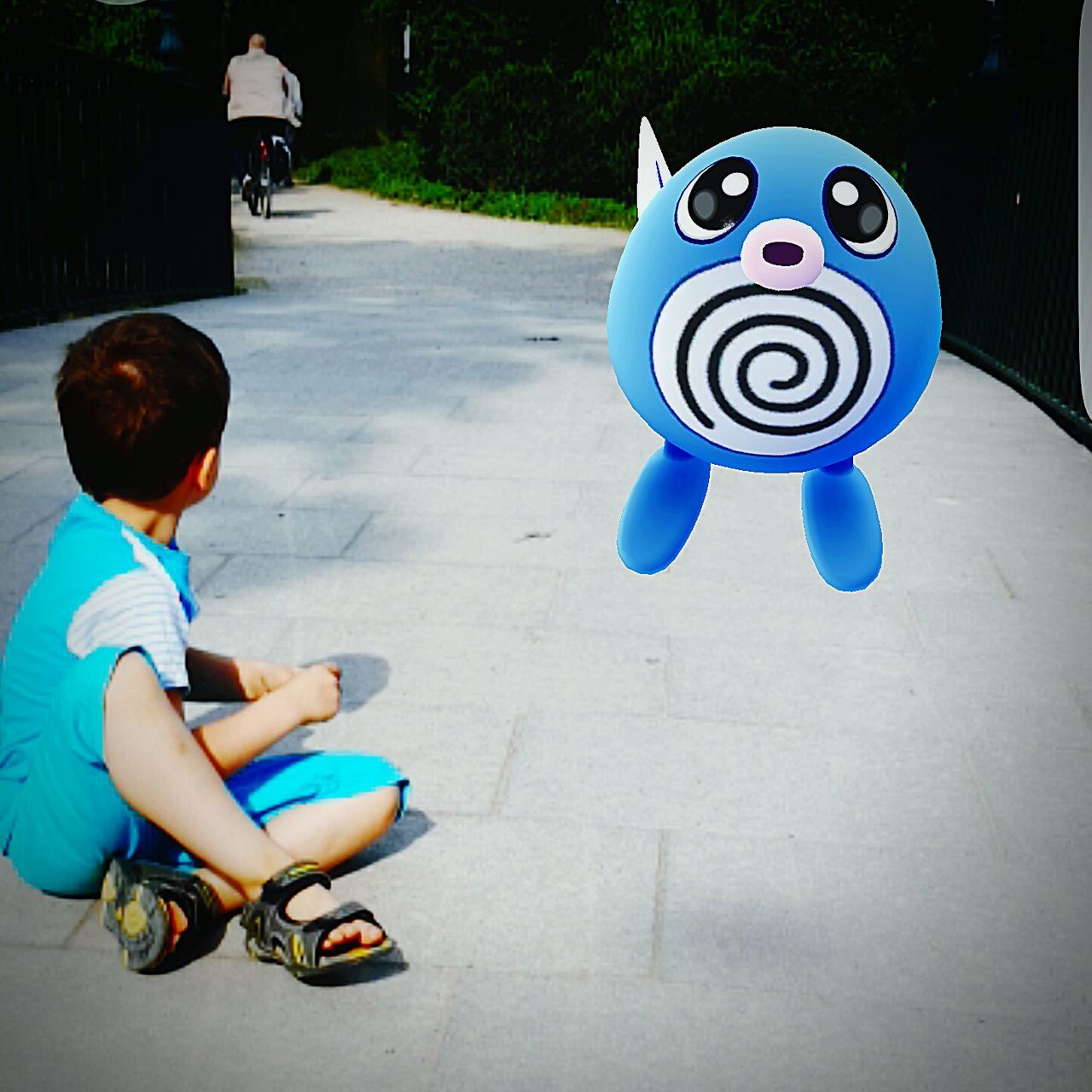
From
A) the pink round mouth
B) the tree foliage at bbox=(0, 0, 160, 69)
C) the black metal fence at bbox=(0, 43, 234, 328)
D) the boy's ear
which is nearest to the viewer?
the pink round mouth

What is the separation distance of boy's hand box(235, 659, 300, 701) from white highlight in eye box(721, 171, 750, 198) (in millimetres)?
1580

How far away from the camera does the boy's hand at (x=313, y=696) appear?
2.45 m

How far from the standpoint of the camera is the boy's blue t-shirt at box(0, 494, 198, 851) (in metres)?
2.33

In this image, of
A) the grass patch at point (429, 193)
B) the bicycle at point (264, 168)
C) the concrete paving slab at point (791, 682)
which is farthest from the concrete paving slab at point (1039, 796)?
the bicycle at point (264, 168)

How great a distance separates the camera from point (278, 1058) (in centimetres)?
213

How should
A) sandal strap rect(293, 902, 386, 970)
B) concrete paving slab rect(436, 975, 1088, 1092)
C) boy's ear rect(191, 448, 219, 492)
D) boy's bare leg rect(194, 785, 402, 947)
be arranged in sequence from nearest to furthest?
concrete paving slab rect(436, 975, 1088, 1092) < sandal strap rect(293, 902, 386, 970) < boy's ear rect(191, 448, 219, 492) < boy's bare leg rect(194, 785, 402, 947)

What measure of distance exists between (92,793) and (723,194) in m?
1.51

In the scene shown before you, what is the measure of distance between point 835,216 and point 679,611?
9.01ft

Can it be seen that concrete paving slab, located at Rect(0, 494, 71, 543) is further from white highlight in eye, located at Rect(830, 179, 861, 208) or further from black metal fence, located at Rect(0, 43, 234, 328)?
black metal fence, located at Rect(0, 43, 234, 328)

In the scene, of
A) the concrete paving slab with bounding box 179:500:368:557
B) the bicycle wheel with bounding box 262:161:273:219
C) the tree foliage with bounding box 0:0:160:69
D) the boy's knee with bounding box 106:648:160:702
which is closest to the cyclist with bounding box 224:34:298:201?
the bicycle wheel with bounding box 262:161:273:219

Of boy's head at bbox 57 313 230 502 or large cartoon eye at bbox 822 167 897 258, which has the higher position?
large cartoon eye at bbox 822 167 897 258

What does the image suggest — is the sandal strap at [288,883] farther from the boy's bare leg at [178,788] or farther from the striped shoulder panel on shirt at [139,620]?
the striped shoulder panel on shirt at [139,620]

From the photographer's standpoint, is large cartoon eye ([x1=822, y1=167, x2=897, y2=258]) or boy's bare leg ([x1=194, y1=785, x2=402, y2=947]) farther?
boy's bare leg ([x1=194, y1=785, x2=402, y2=947])

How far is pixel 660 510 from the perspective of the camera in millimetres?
1648
